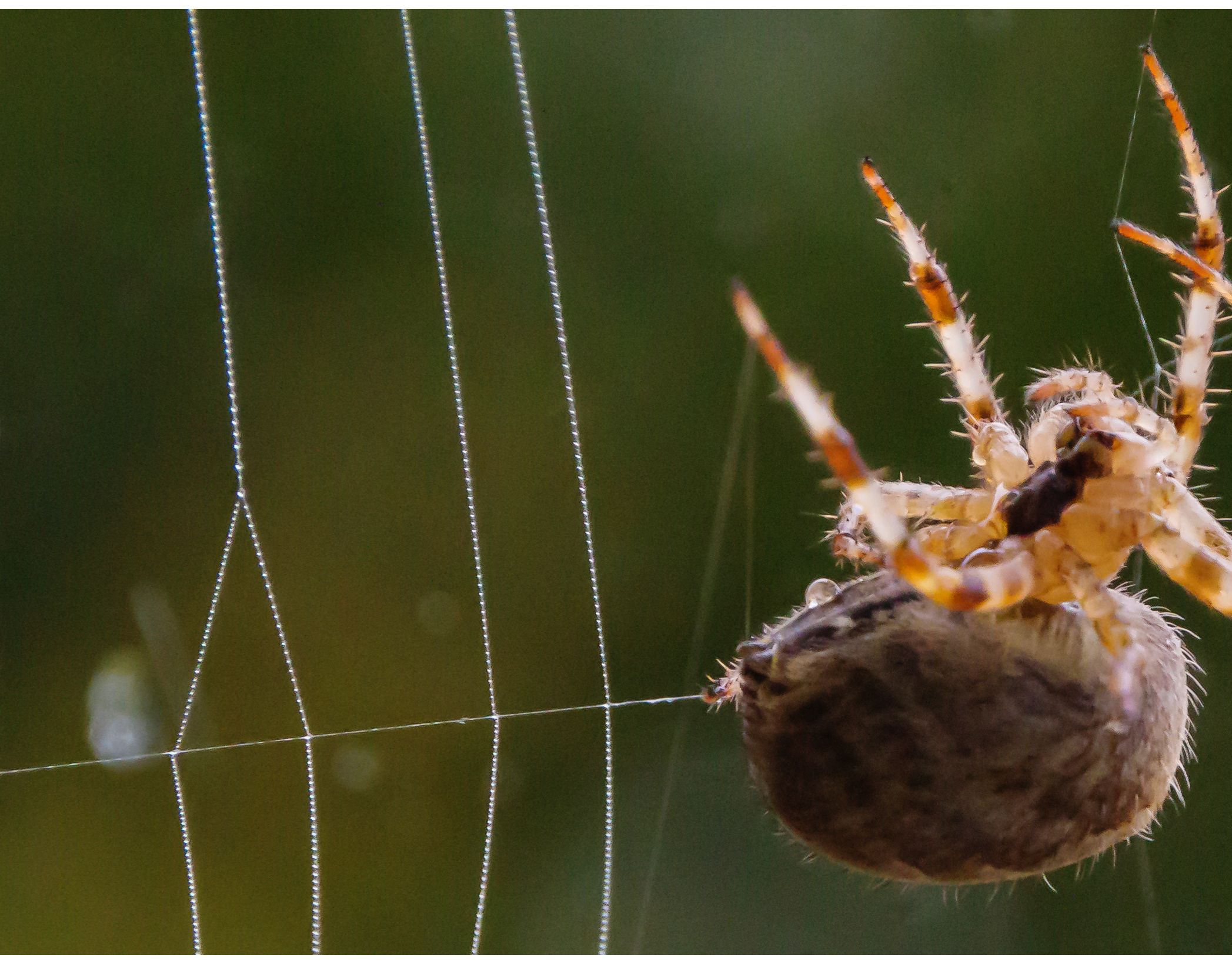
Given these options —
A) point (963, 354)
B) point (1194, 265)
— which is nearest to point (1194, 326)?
point (1194, 265)

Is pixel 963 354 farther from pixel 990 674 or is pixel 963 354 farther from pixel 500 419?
pixel 500 419

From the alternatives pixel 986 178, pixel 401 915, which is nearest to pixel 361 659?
pixel 401 915

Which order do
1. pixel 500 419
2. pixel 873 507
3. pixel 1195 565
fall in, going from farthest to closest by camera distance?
pixel 500 419, pixel 1195 565, pixel 873 507

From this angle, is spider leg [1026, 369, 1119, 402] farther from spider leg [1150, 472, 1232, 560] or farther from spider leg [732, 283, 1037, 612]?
spider leg [732, 283, 1037, 612]

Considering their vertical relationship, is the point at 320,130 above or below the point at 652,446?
above

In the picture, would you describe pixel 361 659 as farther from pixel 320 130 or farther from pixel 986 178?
pixel 986 178

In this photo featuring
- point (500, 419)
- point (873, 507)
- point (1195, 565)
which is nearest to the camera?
point (873, 507)

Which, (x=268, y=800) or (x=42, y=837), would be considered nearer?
(x=42, y=837)
